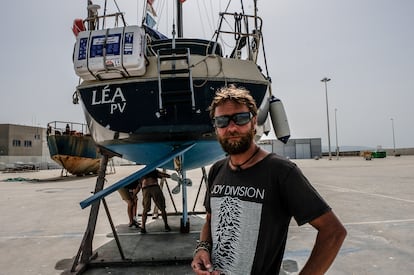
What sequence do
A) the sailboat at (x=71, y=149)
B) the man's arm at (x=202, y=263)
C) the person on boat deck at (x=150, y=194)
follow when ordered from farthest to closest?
the sailboat at (x=71, y=149) < the person on boat deck at (x=150, y=194) < the man's arm at (x=202, y=263)

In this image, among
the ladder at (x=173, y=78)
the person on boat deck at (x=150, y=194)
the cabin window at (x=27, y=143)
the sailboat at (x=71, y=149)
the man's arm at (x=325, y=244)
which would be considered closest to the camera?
the man's arm at (x=325, y=244)

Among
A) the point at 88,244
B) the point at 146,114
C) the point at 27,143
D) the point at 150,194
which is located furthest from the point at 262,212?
the point at 27,143

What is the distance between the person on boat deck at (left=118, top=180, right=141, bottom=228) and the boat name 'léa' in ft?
9.41

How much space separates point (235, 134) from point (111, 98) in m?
3.11

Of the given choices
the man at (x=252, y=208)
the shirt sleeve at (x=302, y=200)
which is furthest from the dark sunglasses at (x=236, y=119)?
the shirt sleeve at (x=302, y=200)

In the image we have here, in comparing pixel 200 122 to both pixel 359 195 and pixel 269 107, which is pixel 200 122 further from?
pixel 359 195

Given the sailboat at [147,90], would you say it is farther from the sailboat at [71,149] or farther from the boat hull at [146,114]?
the sailboat at [71,149]

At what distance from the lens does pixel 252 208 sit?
1.43 metres

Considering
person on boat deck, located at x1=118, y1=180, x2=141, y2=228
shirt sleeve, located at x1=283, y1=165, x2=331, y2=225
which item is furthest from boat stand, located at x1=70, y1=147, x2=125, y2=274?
shirt sleeve, located at x1=283, y1=165, x2=331, y2=225

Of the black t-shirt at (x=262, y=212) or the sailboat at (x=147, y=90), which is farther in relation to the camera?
the sailboat at (x=147, y=90)

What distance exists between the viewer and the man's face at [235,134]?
153 cm

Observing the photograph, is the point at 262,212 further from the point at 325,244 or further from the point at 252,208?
the point at 325,244

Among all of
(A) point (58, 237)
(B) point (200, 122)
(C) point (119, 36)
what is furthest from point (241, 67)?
(A) point (58, 237)

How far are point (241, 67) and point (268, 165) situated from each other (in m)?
3.37
